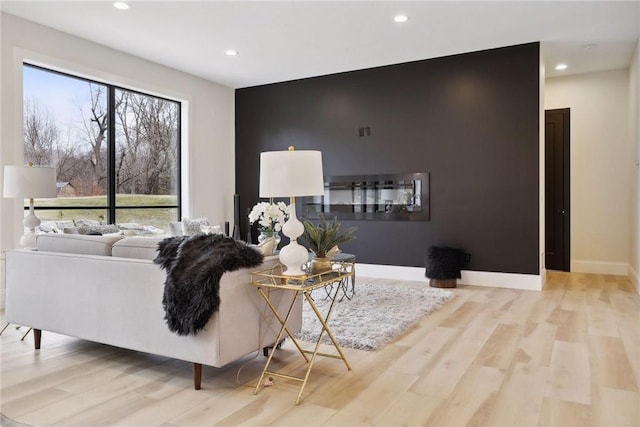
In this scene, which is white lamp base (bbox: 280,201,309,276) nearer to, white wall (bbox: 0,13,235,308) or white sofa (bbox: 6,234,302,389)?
white sofa (bbox: 6,234,302,389)

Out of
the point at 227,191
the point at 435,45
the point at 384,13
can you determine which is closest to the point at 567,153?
the point at 435,45

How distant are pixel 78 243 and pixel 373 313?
2429mm

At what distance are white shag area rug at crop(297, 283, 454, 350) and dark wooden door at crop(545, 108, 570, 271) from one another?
2461 mm

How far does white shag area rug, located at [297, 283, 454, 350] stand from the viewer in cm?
341

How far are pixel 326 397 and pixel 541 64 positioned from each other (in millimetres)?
4759

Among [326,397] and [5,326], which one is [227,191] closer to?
[5,326]

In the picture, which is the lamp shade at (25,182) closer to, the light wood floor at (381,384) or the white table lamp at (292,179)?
the light wood floor at (381,384)

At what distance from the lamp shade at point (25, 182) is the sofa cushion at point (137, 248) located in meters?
1.50

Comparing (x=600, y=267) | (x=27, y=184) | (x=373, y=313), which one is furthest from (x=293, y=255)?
(x=600, y=267)

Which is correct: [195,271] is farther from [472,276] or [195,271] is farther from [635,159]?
[635,159]

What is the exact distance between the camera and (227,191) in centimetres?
741

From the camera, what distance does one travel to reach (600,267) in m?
6.50

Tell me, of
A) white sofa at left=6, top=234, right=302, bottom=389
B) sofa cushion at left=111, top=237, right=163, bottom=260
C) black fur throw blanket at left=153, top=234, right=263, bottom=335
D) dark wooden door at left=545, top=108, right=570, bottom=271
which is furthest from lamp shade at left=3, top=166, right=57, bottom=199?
dark wooden door at left=545, top=108, right=570, bottom=271

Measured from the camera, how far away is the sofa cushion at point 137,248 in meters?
2.73
